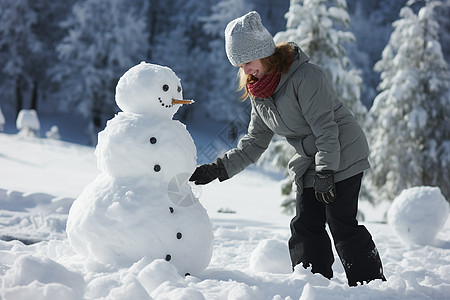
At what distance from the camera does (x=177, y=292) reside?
2.24 meters

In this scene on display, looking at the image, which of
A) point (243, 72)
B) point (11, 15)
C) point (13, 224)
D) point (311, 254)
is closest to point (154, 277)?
point (311, 254)

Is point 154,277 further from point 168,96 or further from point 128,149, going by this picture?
point 168,96

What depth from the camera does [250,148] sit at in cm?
351

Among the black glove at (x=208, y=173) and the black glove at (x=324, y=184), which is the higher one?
the black glove at (x=324, y=184)

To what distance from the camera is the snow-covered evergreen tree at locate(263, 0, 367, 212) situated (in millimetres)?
9805

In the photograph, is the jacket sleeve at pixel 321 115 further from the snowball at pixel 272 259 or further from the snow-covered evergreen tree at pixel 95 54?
the snow-covered evergreen tree at pixel 95 54

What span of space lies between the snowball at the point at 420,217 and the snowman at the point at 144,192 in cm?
303

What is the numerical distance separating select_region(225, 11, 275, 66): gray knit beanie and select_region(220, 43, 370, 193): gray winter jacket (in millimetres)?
217

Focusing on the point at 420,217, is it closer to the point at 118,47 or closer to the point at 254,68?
the point at 254,68

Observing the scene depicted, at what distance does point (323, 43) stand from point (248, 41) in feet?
24.8

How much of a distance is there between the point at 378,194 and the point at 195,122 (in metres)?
18.4

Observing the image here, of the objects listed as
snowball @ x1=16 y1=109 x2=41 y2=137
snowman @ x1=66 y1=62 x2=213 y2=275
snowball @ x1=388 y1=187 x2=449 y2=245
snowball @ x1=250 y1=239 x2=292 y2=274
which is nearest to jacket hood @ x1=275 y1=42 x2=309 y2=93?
snowman @ x1=66 y1=62 x2=213 y2=275

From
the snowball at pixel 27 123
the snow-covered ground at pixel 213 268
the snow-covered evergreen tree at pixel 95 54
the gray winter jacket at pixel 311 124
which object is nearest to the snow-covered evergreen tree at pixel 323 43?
the snow-covered ground at pixel 213 268

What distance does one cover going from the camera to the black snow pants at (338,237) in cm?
312
